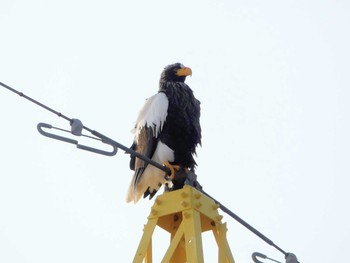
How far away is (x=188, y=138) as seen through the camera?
6.45 m

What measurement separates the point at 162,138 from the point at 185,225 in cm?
246

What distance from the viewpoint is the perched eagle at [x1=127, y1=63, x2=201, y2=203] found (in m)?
6.39

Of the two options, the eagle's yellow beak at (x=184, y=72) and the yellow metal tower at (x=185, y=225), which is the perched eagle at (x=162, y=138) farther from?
the yellow metal tower at (x=185, y=225)

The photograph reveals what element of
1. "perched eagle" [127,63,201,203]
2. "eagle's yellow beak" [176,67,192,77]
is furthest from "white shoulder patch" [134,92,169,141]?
"eagle's yellow beak" [176,67,192,77]

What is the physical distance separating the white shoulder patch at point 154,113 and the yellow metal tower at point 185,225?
2.20 metres

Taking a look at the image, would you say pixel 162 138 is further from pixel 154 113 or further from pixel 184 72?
pixel 184 72

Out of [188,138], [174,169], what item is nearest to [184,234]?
[174,169]

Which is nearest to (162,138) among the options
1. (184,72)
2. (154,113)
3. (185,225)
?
(154,113)

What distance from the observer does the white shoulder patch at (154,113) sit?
652cm

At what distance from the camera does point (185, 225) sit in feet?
13.4

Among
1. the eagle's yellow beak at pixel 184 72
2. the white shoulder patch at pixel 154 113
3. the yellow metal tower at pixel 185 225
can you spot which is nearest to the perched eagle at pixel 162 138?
the white shoulder patch at pixel 154 113

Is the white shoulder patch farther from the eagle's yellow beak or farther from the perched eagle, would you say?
the eagle's yellow beak

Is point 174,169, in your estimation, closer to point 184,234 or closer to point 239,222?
point 239,222

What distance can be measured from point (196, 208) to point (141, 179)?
2.34 meters
